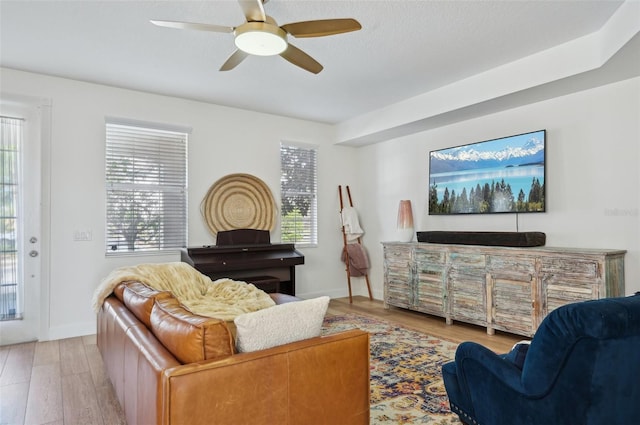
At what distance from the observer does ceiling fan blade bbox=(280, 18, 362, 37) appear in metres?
2.31

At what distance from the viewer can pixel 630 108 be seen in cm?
330

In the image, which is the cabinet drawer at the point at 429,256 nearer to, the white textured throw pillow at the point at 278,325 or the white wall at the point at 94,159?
the white wall at the point at 94,159

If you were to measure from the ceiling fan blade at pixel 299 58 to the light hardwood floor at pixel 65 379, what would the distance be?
8.62ft

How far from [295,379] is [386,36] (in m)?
2.74

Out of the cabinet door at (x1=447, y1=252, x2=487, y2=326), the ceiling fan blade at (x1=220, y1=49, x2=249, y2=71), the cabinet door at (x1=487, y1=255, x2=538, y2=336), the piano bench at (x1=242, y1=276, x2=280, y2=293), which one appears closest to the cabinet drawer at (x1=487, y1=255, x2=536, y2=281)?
the cabinet door at (x1=487, y1=255, x2=538, y2=336)

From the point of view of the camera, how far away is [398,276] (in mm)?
4941

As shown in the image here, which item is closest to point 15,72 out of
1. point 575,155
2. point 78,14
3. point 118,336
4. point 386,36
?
point 78,14

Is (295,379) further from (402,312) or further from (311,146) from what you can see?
(311,146)

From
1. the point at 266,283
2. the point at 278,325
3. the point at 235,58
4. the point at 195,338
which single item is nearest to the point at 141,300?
the point at 195,338

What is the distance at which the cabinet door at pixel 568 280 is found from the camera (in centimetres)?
317

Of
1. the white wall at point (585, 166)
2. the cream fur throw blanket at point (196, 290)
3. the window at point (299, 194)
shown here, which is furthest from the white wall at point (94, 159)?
the white wall at point (585, 166)

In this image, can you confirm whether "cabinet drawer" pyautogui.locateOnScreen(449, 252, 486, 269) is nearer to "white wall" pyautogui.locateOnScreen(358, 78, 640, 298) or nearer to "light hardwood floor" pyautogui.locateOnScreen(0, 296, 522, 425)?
"white wall" pyautogui.locateOnScreen(358, 78, 640, 298)

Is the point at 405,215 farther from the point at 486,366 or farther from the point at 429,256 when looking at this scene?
the point at 486,366

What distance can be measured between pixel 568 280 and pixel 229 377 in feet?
10.4
